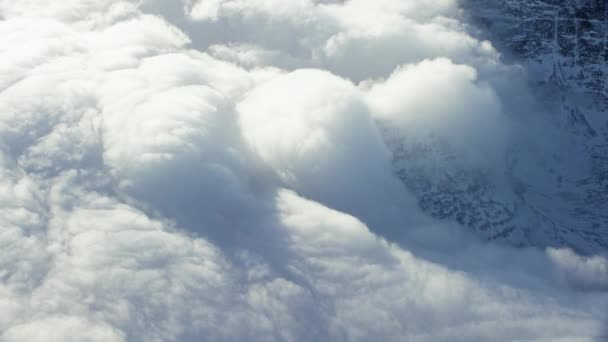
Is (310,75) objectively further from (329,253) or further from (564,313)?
(564,313)

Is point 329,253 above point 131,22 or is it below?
below

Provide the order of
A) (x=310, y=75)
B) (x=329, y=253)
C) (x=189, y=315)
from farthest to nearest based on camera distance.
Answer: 1. (x=310, y=75)
2. (x=329, y=253)
3. (x=189, y=315)

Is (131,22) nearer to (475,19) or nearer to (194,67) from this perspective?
(194,67)

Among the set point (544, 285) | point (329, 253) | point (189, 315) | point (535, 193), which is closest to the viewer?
point (189, 315)

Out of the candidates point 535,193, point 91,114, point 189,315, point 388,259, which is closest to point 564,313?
point 388,259

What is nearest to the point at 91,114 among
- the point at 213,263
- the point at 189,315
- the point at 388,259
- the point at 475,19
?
the point at 213,263

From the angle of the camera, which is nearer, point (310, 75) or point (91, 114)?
point (91, 114)

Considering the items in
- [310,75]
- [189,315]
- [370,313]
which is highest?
[310,75]
